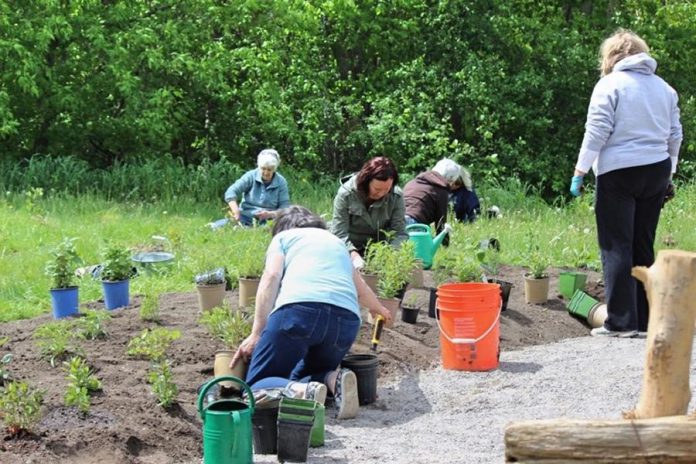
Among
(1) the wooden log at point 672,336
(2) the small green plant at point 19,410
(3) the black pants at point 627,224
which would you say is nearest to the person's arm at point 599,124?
(3) the black pants at point 627,224

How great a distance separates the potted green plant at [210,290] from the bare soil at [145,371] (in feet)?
0.40

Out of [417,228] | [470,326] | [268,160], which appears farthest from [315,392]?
[268,160]

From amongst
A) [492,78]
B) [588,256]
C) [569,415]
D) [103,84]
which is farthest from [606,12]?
[569,415]

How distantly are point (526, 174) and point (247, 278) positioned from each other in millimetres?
11562

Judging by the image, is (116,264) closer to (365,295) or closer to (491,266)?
(365,295)

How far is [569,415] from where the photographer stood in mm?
5992

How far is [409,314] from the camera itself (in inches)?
323

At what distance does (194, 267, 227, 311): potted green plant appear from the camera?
7.78 m

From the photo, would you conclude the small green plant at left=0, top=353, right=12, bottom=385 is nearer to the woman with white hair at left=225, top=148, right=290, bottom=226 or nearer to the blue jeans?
the blue jeans

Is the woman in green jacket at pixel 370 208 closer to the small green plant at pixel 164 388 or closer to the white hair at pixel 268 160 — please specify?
the small green plant at pixel 164 388

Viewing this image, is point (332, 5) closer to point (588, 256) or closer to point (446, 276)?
point (588, 256)

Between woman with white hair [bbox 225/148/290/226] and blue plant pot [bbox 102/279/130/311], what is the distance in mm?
3800

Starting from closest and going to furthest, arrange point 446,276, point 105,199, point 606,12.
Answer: point 446,276, point 105,199, point 606,12

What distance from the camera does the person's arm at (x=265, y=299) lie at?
20.0ft
